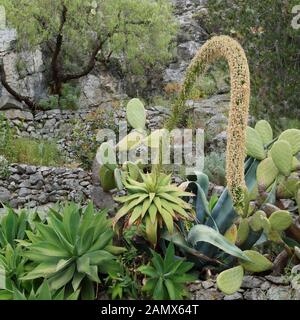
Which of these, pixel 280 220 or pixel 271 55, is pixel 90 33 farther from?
pixel 280 220

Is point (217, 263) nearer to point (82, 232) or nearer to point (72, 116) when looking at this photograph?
point (82, 232)

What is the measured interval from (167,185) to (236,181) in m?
0.52

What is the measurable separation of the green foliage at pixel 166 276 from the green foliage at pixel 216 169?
10.5 feet

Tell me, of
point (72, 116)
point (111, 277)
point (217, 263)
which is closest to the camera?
point (111, 277)

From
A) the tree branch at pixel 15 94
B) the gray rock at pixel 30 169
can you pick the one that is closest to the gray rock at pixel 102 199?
the gray rock at pixel 30 169

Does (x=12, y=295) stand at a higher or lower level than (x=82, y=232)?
lower

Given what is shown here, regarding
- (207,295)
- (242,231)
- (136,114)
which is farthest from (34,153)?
(207,295)

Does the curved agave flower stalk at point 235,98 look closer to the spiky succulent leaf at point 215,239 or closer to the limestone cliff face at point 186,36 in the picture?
the spiky succulent leaf at point 215,239

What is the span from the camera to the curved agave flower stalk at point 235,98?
11.0ft

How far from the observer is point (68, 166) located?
30.8 ft

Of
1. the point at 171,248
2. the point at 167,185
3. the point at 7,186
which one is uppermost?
the point at 167,185

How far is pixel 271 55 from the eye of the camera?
7.98 m

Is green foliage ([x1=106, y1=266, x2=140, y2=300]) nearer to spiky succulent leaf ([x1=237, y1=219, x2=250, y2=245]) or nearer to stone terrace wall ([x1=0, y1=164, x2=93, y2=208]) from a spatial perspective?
spiky succulent leaf ([x1=237, y1=219, x2=250, y2=245])
